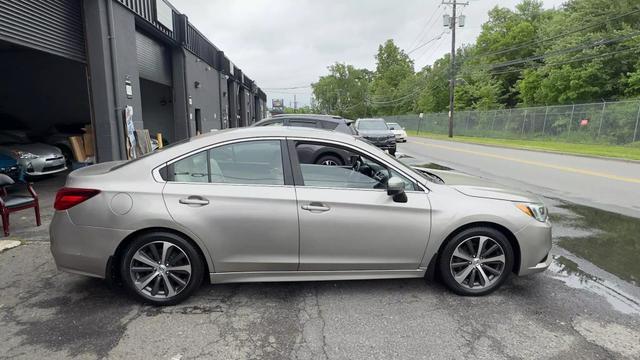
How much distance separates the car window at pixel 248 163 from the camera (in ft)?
12.0

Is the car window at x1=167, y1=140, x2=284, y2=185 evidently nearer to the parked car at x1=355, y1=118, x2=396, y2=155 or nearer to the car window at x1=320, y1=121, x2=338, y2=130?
the car window at x1=320, y1=121, x2=338, y2=130

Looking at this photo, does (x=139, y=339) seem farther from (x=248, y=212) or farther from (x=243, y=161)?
(x=243, y=161)

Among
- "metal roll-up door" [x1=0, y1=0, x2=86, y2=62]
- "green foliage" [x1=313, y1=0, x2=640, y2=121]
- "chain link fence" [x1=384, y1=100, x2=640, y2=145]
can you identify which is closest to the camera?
"metal roll-up door" [x1=0, y1=0, x2=86, y2=62]

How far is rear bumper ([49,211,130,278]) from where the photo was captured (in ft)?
11.3

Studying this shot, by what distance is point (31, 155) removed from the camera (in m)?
10.1

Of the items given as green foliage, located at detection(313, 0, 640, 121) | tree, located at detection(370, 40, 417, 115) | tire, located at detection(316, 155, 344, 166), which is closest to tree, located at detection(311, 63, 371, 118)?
green foliage, located at detection(313, 0, 640, 121)

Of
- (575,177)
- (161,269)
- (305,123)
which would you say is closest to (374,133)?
(575,177)

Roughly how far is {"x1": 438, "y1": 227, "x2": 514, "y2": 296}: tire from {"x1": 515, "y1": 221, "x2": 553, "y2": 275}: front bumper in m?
0.12

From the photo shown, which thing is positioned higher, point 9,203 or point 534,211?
point 534,211

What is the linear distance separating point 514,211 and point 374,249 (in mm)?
1394

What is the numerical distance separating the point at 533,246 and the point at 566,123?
27951 millimetres

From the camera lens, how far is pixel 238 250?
356cm

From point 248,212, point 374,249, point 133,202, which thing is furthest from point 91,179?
point 374,249

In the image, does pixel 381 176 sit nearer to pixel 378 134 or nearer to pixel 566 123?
pixel 378 134
